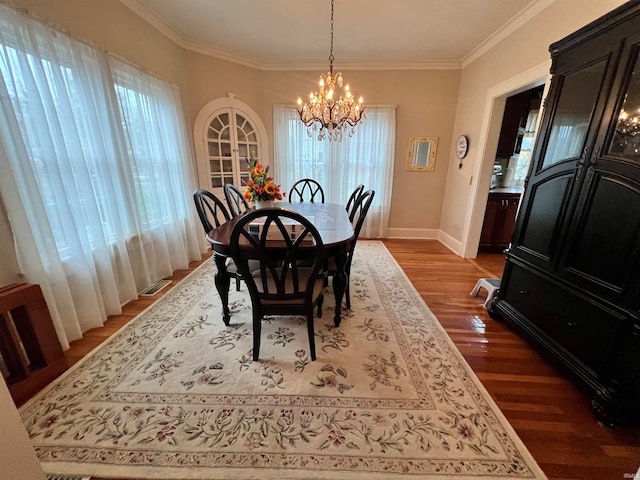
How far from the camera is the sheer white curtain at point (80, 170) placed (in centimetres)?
152

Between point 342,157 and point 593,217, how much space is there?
3346 millimetres

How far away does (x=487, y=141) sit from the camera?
321 centimetres

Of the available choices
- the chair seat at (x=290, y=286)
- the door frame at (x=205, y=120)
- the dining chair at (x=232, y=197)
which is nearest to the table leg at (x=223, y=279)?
the chair seat at (x=290, y=286)

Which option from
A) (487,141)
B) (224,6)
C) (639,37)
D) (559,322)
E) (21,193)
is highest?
(224,6)

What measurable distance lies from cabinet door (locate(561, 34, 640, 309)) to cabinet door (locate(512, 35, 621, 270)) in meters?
0.07

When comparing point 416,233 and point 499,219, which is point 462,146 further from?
point 416,233

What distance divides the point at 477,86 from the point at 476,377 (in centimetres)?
375

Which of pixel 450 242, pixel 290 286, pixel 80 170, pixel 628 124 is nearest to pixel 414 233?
pixel 450 242

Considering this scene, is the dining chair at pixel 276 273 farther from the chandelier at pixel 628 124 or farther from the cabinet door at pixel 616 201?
the chandelier at pixel 628 124

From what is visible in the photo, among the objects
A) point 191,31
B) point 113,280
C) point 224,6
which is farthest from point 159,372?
point 191,31

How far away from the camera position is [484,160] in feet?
10.7

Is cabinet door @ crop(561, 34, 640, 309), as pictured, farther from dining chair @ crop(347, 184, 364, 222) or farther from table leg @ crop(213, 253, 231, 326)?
table leg @ crop(213, 253, 231, 326)

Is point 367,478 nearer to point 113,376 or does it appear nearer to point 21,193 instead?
point 113,376

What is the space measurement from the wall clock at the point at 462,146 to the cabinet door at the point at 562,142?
206 centimetres
